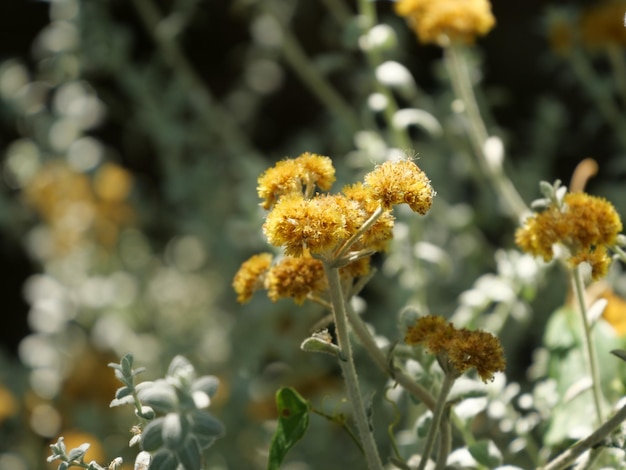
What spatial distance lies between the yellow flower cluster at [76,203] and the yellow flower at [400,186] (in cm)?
177

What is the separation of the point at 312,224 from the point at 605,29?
144cm

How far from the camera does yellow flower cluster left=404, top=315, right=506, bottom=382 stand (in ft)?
2.92

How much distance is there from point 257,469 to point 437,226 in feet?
2.81

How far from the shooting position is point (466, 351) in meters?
0.89

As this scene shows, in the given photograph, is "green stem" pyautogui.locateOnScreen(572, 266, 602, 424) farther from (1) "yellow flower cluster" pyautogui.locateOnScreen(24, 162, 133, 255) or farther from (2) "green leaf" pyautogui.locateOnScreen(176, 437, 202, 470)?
(1) "yellow flower cluster" pyautogui.locateOnScreen(24, 162, 133, 255)

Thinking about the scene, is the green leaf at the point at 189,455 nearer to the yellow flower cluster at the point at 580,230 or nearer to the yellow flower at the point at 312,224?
the yellow flower at the point at 312,224

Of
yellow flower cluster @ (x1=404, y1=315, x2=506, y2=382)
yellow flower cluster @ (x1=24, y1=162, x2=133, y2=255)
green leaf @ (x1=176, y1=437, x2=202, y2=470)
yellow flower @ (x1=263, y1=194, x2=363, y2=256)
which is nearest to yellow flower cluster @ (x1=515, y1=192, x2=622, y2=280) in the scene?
yellow flower cluster @ (x1=404, y1=315, x2=506, y2=382)

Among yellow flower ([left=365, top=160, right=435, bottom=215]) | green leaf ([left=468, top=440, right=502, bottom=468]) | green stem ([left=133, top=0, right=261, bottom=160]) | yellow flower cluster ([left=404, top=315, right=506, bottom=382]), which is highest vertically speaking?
green stem ([left=133, top=0, right=261, bottom=160])

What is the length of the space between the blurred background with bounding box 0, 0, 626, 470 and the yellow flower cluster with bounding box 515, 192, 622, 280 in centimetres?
54

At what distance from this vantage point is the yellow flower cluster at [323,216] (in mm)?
857

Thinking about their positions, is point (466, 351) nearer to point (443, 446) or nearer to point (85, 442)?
point (443, 446)

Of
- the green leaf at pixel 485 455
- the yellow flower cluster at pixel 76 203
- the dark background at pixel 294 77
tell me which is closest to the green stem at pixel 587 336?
the green leaf at pixel 485 455

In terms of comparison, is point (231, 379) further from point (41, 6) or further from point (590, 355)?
point (41, 6)

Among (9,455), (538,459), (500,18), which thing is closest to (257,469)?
(9,455)
